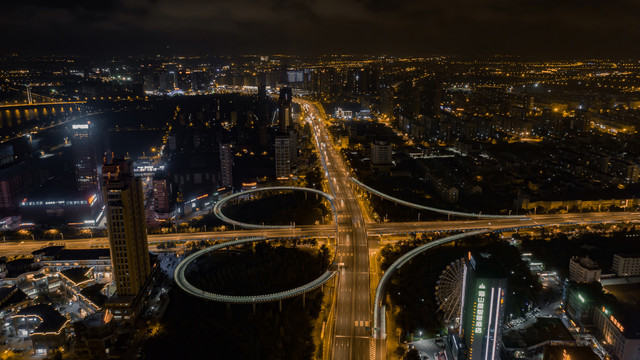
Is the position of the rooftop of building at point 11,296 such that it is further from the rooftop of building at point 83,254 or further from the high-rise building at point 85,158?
the high-rise building at point 85,158

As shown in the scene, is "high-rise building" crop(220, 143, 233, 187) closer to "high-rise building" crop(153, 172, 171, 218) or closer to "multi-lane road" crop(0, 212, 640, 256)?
"high-rise building" crop(153, 172, 171, 218)

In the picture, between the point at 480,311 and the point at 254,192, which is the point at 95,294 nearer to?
the point at 254,192

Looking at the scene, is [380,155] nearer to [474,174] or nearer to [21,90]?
[474,174]

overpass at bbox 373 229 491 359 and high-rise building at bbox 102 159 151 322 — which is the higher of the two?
high-rise building at bbox 102 159 151 322

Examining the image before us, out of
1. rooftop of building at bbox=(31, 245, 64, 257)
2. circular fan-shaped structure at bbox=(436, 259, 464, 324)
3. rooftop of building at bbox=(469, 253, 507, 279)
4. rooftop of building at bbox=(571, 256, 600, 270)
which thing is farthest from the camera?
rooftop of building at bbox=(31, 245, 64, 257)

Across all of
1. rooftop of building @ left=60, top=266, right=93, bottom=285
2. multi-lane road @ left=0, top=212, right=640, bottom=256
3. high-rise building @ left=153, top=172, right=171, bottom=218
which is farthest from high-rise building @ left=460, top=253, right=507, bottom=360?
high-rise building @ left=153, top=172, right=171, bottom=218

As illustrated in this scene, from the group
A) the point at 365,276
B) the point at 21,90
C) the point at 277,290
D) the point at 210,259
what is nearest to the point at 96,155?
the point at 210,259

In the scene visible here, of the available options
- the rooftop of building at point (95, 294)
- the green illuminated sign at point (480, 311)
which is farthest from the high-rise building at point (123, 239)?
the green illuminated sign at point (480, 311)

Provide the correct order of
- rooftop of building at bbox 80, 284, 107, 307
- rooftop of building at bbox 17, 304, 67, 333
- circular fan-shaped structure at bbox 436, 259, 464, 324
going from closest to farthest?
1. circular fan-shaped structure at bbox 436, 259, 464, 324
2. rooftop of building at bbox 17, 304, 67, 333
3. rooftop of building at bbox 80, 284, 107, 307
